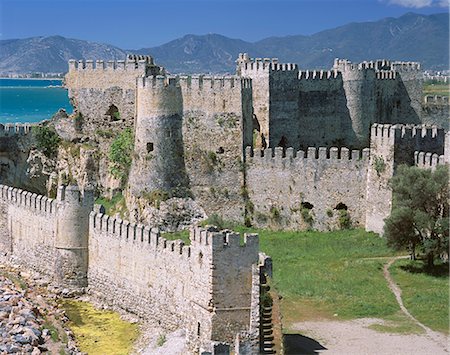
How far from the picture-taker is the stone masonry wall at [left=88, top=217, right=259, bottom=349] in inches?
891

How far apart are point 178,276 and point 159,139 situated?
1200cm

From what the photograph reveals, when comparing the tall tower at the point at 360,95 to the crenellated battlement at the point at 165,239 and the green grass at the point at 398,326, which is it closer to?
the crenellated battlement at the point at 165,239

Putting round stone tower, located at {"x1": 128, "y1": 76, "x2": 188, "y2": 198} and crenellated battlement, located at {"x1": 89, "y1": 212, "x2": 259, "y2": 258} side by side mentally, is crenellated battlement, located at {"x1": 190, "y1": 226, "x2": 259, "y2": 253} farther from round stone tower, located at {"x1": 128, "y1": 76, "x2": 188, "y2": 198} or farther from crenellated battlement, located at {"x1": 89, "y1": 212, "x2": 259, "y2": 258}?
round stone tower, located at {"x1": 128, "y1": 76, "x2": 188, "y2": 198}

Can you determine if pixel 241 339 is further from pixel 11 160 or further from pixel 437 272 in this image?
pixel 11 160

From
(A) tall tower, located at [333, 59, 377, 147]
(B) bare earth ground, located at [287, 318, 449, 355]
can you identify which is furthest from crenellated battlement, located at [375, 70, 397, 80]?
(B) bare earth ground, located at [287, 318, 449, 355]

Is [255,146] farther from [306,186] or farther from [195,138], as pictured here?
[306,186]

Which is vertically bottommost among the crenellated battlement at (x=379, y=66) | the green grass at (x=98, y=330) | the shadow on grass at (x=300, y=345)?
the green grass at (x=98, y=330)

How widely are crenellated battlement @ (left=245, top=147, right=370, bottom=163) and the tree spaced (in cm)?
460

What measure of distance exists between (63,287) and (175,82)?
32.2 feet

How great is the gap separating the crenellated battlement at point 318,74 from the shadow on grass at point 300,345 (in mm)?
17656

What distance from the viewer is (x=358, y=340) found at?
2330cm

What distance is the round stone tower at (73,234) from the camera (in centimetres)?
2964

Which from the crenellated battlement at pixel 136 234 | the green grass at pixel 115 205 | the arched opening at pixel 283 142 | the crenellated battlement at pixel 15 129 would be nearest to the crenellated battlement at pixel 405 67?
the arched opening at pixel 283 142

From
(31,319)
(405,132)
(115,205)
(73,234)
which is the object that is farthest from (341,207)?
(31,319)
